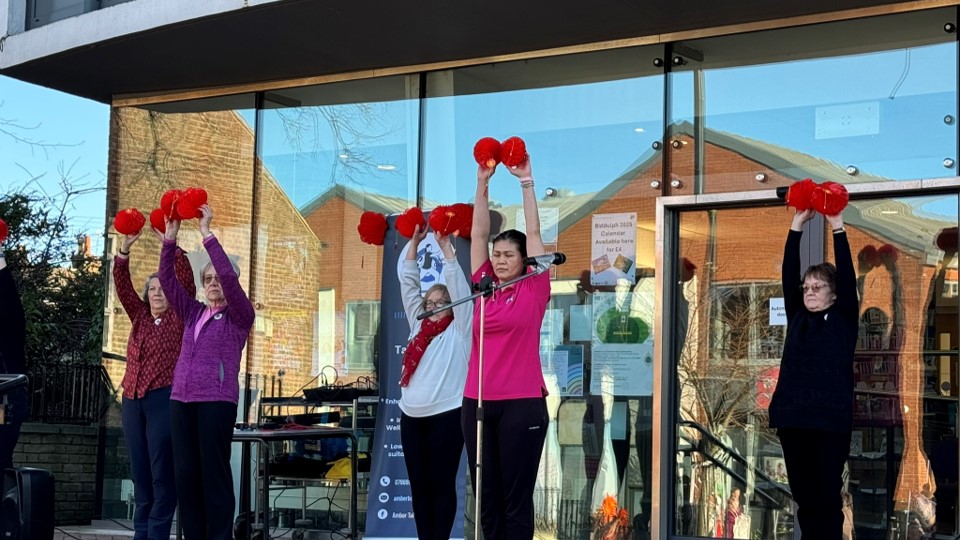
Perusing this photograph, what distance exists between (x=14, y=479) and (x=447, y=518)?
2277 mm

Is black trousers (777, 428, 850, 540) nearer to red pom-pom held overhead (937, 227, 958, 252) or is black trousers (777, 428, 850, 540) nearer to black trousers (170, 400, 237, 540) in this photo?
red pom-pom held overhead (937, 227, 958, 252)

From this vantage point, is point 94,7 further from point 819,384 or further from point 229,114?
point 819,384

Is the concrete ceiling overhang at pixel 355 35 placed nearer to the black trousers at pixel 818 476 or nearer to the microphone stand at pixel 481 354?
the microphone stand at pixel 481 354

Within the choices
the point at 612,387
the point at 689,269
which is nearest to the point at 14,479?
the point at 612,387

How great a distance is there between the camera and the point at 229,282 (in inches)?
272

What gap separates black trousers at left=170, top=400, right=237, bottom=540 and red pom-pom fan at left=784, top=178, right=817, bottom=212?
3.24 m

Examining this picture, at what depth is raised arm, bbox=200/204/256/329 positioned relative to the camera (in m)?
6.85

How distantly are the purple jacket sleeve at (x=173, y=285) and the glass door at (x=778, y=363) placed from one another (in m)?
3.09

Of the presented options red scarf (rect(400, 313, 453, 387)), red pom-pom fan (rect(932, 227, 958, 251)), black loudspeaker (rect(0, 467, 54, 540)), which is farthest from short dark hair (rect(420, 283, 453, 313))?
red pom-pom fan (rect(932, 227, 958, 251))

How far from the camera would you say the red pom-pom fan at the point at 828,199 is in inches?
244

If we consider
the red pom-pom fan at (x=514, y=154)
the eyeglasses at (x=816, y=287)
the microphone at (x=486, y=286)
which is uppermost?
the red pom-pom fan at (x=514, y=154)

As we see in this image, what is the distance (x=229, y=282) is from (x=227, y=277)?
42 millimetres

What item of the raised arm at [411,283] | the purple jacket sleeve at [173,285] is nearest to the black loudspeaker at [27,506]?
the purple jacket sleeve at [173,285]

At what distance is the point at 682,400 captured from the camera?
827cm
